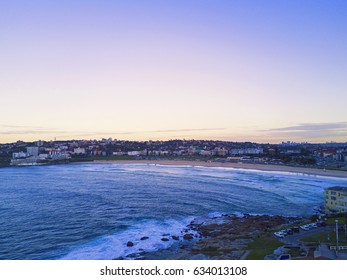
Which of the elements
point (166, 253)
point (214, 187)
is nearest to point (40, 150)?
point (214, 187)

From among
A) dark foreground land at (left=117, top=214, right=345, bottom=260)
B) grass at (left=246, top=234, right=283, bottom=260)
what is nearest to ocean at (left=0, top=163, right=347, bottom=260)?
dark foreground land at (left=117, top=214, right=345, bottom=260)

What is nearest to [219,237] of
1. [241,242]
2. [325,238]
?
[241,242]

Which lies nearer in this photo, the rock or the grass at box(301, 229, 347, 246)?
the grass at box(301, 229, 347, 246)

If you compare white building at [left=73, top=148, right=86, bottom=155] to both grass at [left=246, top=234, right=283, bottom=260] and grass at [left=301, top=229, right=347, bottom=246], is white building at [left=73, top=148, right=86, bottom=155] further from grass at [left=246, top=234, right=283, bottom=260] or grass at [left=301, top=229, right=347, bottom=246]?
grass at [left=301, top=229, right=347, bottom=246]

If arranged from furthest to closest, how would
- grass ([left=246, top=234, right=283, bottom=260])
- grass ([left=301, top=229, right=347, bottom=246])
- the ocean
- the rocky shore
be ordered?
the ocean → the rocky shore → grass ([left=301, top=229, right=347, bottom=246]) → grass ([left=246, top=234, right=283, bottom=260])

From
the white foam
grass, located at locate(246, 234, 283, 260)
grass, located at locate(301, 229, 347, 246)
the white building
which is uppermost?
the white building

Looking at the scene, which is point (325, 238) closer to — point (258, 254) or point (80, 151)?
point (258, 254)

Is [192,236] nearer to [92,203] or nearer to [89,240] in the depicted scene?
[89,240]
